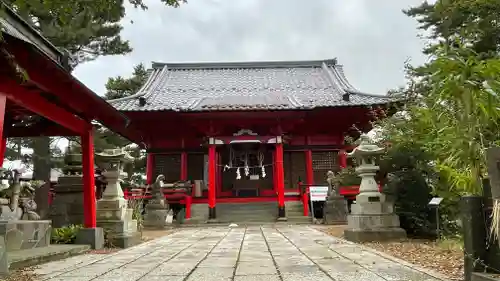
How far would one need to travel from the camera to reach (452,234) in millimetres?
7043

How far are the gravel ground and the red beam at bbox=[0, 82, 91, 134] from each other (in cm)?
513

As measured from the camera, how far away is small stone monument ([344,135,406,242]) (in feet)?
24.1

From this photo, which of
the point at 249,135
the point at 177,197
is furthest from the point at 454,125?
the point at 177,197

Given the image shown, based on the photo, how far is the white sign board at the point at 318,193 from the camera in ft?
43.5

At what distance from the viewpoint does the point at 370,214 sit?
750cm

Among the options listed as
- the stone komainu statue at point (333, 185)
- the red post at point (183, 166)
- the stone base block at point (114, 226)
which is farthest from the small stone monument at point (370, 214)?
the red post at point (183, 166)

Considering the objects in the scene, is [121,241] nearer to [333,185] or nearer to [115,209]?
[115,209]


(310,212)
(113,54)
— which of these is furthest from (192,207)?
(113,54)

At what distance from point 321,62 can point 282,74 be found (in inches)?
97.9

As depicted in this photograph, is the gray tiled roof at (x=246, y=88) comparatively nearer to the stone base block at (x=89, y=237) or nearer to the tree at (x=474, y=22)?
the tree at (x=474, y=22)

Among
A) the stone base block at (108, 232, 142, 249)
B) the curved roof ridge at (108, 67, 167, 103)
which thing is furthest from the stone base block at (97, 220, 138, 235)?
the curved roof ridge at (108, 67, 167, 103)

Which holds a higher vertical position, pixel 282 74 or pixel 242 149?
pixel 282 74

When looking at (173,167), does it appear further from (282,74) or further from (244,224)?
(282,74)

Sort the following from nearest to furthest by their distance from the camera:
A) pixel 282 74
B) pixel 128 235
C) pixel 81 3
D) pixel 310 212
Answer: pixel 81 3, pixel 128 235, pixel 310 212, pixel 282 74
